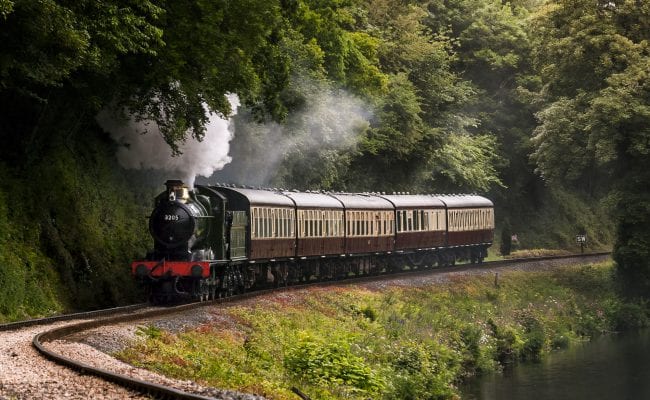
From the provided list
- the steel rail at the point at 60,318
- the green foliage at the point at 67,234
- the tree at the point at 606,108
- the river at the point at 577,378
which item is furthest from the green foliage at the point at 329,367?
the tree at the point at 606,108

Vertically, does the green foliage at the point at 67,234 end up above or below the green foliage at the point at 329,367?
above

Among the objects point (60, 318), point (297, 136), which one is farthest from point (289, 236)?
point (60, 318)

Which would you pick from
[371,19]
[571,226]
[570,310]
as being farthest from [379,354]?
[571,226]

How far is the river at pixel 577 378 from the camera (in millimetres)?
31516

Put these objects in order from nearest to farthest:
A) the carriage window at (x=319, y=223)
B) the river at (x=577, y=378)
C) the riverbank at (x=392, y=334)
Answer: the riverbank at (x=392, y=334), the river at (x=577, y=378), the carriage window at (x=319, y=223)

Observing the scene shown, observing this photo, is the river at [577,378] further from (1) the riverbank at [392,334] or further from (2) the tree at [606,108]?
(2) the tree at [606,108]

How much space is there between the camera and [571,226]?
3135 inches

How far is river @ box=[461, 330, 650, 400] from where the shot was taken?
31516 millimetres

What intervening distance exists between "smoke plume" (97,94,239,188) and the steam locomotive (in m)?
1.38

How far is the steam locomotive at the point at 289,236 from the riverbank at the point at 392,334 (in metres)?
1.82

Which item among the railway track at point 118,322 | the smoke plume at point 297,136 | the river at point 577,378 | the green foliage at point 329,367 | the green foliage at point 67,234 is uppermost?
the smoke plume at point 297,136

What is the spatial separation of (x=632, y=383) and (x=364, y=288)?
30.9 ft

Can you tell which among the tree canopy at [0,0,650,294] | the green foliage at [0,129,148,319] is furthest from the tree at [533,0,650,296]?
the green foliage at [0,129,148,319]

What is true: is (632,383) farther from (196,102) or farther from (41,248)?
(41,248)
